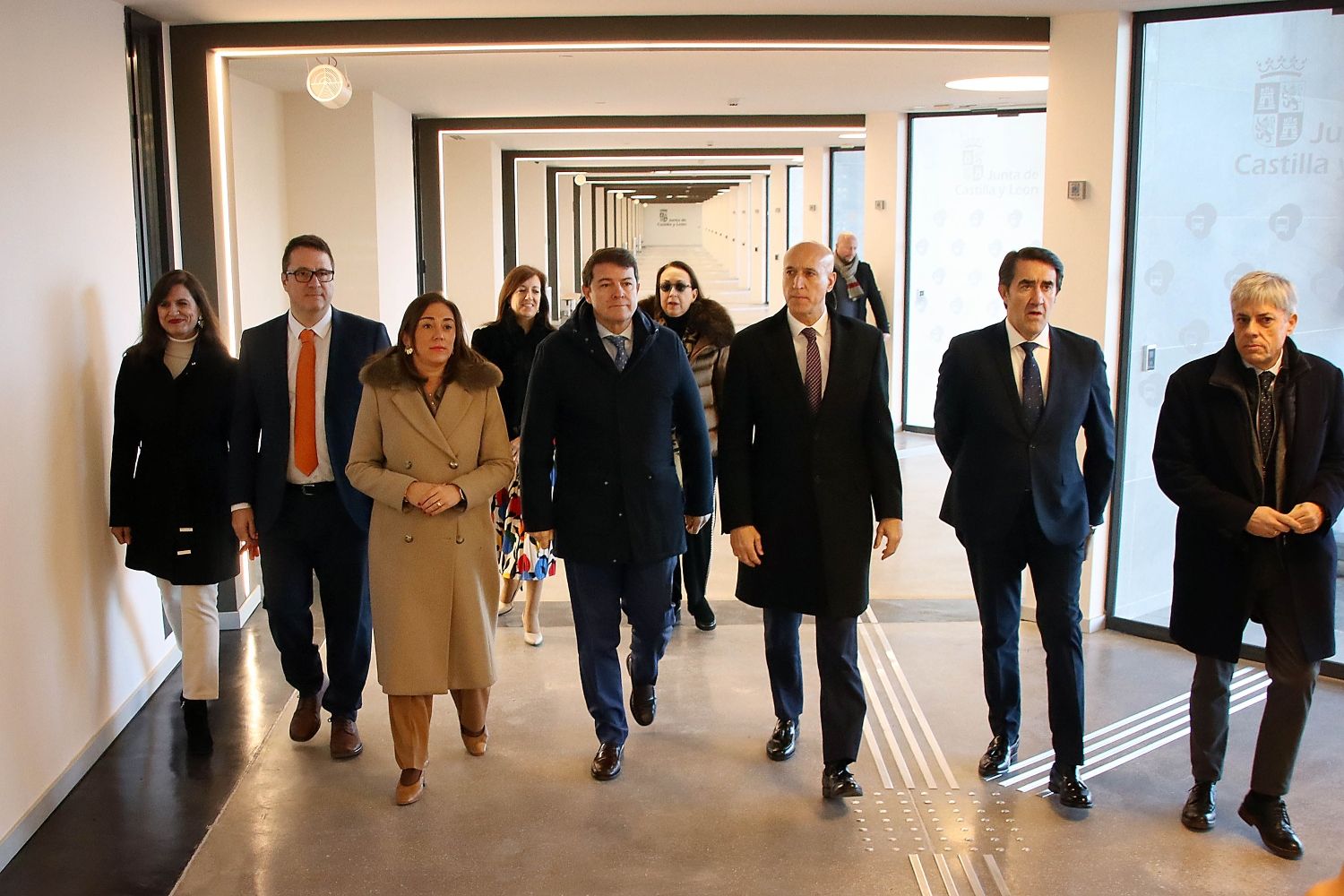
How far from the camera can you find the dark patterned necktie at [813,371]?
12.9ft

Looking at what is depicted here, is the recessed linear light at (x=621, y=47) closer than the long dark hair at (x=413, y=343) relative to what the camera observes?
No

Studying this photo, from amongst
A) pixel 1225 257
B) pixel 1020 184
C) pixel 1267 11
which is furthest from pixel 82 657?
pixel 1020 184

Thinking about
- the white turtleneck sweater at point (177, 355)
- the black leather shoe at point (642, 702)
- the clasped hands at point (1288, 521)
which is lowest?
the black leather shoe at point (642, 702)

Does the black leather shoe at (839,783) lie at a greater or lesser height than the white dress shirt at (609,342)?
lesser

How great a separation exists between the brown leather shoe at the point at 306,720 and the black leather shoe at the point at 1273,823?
320 centimetres

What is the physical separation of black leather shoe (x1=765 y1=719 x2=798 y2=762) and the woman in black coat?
2084 mm

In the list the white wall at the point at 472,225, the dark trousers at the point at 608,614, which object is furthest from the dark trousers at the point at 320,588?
the white wall at the point at 472,225

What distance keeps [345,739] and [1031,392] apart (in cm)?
269

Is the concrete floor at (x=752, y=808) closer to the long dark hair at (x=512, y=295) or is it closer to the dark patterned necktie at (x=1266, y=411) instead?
the dark patterned necktie at (x=1266, y=411)

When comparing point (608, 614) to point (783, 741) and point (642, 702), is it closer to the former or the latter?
point (642, 702)

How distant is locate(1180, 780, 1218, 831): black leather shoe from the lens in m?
3.88

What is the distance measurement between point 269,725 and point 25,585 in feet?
3.92

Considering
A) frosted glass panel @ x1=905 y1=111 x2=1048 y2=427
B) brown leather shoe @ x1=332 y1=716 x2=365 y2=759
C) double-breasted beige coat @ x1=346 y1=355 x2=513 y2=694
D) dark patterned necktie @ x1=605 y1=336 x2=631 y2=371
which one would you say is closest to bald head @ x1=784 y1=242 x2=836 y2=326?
dark patterned necktie @ x1=605 y1=336 x2=631 y2=371

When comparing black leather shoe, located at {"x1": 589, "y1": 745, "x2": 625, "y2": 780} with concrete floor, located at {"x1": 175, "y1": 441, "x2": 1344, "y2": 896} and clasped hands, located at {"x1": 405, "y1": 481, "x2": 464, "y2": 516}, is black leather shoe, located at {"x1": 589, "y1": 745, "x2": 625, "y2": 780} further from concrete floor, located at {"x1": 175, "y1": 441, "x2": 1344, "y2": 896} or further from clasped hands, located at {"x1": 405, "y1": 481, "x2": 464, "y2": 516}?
clasped hands, located at {"x1": 405, "y1": 481, "x2": 464, "y2": 516}
